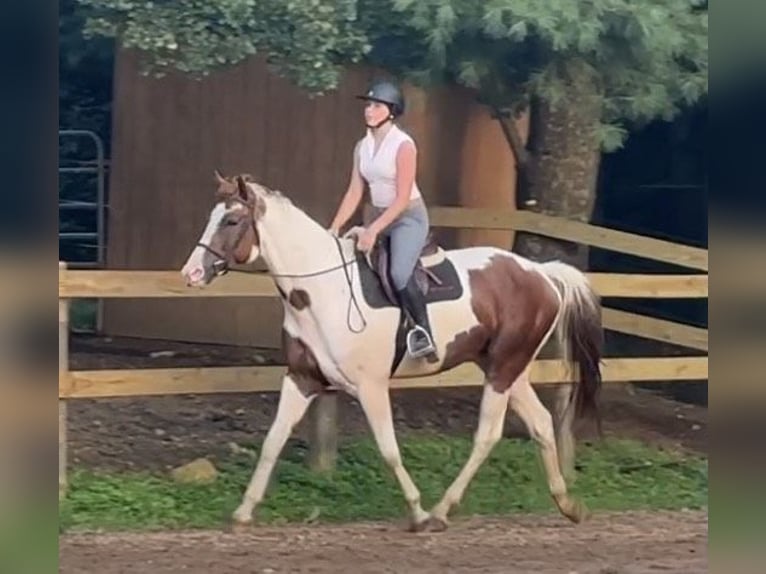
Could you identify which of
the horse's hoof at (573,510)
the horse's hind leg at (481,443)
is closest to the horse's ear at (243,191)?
the horse's hind leg at (481,443)

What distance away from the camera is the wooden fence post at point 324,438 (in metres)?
6.07

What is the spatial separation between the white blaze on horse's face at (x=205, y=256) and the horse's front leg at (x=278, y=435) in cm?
54

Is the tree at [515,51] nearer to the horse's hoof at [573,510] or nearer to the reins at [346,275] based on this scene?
the reins at [346,275]

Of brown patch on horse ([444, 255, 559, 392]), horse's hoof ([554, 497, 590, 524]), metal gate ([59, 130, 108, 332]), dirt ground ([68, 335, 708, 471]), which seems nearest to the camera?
metal gate ([59, 130, 108, 332])

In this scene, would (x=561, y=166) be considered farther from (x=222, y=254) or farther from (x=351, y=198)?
(x=222, y=254)

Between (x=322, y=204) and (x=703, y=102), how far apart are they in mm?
1601

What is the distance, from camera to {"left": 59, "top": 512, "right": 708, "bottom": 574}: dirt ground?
5.61m

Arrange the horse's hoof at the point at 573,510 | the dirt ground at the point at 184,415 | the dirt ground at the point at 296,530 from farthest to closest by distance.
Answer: the horse's hoof at the point at 573,510
the dirt ground at the point at 184,415
the dirt ground at the point at 296,530

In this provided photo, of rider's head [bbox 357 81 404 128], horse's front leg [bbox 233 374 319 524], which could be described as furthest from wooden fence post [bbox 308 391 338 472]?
rider's head [bbox 357 81 404 128]

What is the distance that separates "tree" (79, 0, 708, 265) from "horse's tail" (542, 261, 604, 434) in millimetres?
94

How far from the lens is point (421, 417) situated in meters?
6.07

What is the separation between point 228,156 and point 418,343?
105 cm

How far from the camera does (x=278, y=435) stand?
591cm

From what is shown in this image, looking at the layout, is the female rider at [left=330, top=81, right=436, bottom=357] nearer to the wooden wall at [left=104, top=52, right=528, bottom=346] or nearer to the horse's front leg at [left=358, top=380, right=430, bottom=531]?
the wooden wall at [left=104, top=52, right=528, bottom=346]
